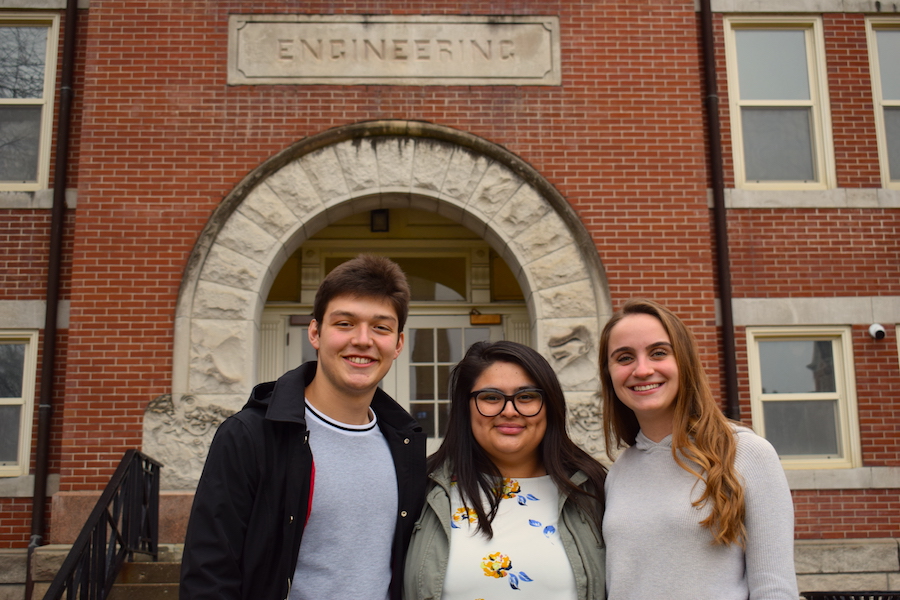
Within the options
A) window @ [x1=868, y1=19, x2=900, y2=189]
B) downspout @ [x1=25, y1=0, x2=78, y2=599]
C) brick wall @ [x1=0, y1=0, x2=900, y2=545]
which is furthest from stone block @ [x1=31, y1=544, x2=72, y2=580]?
window @ [x1=868, y1=19, x2=900, y2=189]

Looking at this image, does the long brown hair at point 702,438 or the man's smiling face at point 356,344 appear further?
the man's smiling face at point 356,344

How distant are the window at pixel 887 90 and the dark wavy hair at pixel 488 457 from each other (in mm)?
6056

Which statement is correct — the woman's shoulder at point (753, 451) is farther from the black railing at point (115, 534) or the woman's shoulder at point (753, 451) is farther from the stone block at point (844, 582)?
the stone block at point (844, 582)

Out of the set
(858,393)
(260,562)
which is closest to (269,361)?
(260,562)

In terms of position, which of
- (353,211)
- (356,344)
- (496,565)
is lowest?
(496,565)

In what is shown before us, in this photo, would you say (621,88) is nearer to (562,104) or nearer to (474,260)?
(562,104)

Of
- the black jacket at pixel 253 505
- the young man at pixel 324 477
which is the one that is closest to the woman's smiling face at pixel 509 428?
the young man at pixel 324 477

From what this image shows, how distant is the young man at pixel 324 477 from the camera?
6.81 feet

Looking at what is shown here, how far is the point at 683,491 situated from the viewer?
7.29 ft

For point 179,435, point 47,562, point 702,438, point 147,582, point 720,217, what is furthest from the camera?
point 720,217

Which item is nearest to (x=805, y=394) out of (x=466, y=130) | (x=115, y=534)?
(x=466, y=130)

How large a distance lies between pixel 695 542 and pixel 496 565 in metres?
0.65

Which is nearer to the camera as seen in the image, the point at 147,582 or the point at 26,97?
the point at 147,582

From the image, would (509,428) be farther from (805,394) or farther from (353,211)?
(805,394)
